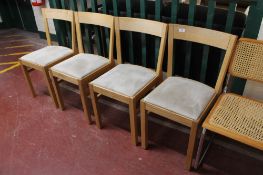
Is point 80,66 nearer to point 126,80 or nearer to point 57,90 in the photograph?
point 57,90

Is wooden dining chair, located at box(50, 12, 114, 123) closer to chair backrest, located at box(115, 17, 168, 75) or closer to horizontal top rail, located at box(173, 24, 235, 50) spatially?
chair backrest, located at box(115, 17, 168, 75)

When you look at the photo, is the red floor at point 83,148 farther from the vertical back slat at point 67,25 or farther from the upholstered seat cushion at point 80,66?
the vertical back slat at point 67,25

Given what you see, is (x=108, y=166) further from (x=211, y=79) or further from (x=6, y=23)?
(x=6, y=23)

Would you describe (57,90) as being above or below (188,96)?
below

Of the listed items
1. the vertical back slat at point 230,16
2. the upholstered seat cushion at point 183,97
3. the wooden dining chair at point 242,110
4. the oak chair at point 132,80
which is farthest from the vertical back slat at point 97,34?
the wooden dining chair at point 242,110

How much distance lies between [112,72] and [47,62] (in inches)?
27.7

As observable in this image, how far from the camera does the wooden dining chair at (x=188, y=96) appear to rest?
138cm

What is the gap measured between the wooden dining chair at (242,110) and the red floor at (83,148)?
28 centimetres

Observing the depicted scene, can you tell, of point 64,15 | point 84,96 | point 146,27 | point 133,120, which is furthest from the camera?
point 64,15

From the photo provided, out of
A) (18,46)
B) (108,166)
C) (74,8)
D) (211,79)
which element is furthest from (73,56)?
(18,46)

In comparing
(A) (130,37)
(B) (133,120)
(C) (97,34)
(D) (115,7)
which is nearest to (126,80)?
(B) (133,120)

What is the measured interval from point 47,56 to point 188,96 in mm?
1460

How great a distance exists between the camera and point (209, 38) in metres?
1.54

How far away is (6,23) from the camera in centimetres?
464
